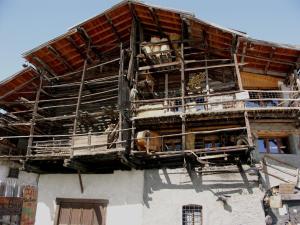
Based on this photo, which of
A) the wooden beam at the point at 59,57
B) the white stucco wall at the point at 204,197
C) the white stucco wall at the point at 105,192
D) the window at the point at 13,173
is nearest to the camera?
the white stucco wall at the point at 204,197

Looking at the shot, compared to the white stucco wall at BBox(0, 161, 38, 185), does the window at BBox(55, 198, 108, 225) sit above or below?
below

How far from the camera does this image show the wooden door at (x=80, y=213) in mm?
14883

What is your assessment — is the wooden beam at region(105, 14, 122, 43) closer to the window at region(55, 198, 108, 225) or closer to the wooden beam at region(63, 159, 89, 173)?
the wooden beam at region(63, 159, 89, 173)

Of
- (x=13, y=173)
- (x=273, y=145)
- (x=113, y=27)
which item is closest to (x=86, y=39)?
(x=113, y=27)

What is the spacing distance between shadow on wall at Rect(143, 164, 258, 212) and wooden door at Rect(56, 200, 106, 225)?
271cm

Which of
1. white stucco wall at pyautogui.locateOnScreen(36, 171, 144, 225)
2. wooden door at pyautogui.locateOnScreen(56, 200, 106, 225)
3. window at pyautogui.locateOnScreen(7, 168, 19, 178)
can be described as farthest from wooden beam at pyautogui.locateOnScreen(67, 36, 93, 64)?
window at pyautogui.locateOnScreen(7, 168, 19, 178)

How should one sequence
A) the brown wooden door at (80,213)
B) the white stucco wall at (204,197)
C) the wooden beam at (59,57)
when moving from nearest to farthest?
the white stucco wall at (204,197)
the brown wooden door at (80,213)
the wooden beam at (59,57)

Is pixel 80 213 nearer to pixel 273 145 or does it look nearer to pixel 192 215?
pixel 192 215

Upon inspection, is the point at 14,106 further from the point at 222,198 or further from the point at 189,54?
the point at 222,198

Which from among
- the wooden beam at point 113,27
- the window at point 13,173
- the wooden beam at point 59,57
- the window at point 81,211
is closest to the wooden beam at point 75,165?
the window at point 81,211

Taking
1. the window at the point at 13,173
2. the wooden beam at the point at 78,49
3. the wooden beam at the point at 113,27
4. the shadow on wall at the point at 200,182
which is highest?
the wooden beam at the point at 113,27

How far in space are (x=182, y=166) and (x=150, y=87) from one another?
5118 millimetres

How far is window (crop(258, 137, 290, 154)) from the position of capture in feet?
47.7

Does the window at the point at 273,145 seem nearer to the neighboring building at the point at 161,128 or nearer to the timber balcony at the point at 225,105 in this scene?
the neighboring building at the point at 161,128
